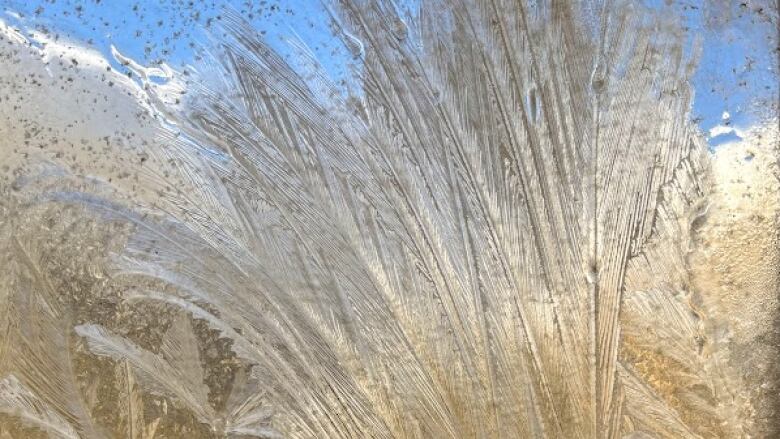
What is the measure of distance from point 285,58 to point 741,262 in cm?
74

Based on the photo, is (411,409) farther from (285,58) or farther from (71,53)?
(71,53)

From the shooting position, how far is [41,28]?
3.72 ft

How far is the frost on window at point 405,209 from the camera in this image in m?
1.12

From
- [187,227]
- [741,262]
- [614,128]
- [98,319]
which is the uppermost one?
[614,128]

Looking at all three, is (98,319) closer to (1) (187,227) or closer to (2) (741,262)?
(1) (187,227)

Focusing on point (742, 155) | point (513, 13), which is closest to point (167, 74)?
point (513, 13)

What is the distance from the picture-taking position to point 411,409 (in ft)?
3.78

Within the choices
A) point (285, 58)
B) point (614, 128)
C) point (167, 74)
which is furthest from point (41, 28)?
point (614, 128)

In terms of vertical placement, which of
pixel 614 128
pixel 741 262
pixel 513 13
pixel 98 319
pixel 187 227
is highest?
pixel 513 13

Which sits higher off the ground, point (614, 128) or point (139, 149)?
point (614, 128)

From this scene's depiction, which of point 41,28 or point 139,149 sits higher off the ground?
point 41,28

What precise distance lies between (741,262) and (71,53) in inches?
41.2

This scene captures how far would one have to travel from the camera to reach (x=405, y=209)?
44.5 inches

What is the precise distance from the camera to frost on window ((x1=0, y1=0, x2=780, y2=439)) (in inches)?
44.1
